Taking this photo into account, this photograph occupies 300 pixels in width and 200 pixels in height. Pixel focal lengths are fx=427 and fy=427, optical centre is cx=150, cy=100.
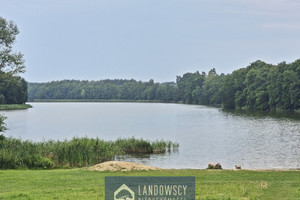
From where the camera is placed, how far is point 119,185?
15.4 m

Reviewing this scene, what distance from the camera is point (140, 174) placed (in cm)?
1894

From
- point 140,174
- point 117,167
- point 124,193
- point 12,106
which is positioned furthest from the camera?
point 12,106

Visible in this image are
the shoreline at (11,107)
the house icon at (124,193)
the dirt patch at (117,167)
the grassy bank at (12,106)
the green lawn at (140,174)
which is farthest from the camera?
the grassy bank at (12,106)

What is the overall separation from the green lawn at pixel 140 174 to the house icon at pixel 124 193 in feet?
1.70

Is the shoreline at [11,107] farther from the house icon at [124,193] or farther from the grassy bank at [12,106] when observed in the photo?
the house icon at [124,193]

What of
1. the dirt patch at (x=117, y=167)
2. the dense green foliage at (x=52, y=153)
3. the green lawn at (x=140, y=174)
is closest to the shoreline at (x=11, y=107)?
the dense green foliage at (x=52, y=153)

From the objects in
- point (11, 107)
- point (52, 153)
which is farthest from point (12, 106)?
point (52, 153)

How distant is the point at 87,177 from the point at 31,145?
37.0 feet

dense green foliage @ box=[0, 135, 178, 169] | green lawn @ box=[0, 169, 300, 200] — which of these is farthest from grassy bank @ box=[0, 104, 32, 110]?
green lawn @ box=[0, 169, 300, 200]

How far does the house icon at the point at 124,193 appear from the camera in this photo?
43.3ft

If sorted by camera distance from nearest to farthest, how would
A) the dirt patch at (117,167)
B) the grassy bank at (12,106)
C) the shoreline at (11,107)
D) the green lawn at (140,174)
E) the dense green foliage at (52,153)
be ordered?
the green lawn at (140,174) → the dirt patch at (117,167) → the dense green foliage at (52,153) → the shoreline at (11,107) → the grassy bank at (12,106)

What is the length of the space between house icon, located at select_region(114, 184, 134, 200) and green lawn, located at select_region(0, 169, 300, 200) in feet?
1.70

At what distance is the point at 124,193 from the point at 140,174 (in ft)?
17.1

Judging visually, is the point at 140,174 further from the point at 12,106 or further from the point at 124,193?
the point at 12,106
